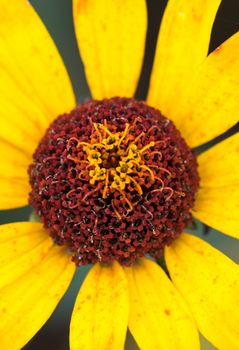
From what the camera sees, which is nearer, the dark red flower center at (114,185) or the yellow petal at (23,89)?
the dark red flower center at (114,185)

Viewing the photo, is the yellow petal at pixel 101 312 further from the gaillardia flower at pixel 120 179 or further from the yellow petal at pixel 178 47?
the yellow petal at pixel 178 47

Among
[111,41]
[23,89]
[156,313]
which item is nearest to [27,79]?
[23,89]

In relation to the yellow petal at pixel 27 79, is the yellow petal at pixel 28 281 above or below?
below

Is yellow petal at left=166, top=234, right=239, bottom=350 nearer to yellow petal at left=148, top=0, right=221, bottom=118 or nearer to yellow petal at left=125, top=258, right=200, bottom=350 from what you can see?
yellow petal at left=125, top=258, right=200, bottom=350

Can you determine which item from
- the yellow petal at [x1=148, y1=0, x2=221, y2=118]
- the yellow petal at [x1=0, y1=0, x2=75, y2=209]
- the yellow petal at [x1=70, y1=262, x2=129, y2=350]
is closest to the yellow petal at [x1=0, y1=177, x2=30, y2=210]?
the yellow petal at [x1=0, y1=0, x2=75, y2=209]

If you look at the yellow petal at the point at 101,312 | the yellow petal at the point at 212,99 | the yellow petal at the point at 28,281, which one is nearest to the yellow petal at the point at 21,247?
the yellow petal at the point at 28,281

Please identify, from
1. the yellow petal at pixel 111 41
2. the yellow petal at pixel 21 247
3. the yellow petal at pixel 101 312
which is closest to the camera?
the yellow petal at pixel 101 312

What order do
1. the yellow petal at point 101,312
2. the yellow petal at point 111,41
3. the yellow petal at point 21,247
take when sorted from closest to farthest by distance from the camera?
the yellow petal at point 101,312 → the yellow petal at point 21,247 → the yellow petal at point 111,41
